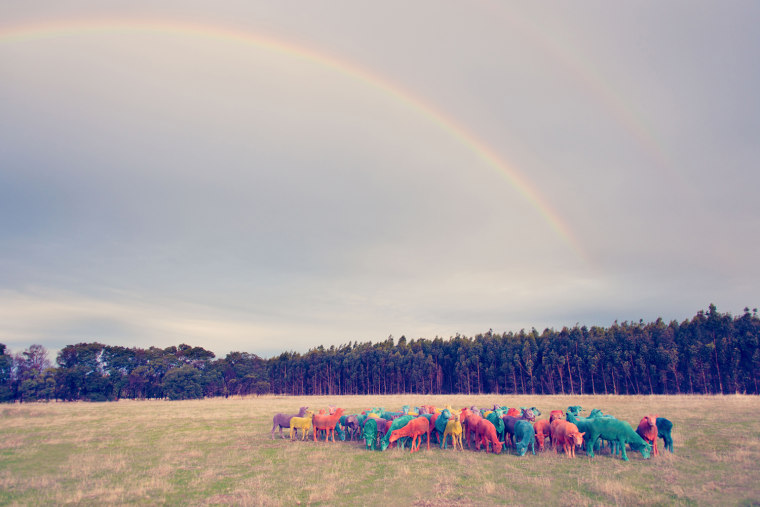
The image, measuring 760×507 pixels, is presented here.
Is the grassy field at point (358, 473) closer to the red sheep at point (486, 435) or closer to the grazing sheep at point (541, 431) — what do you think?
the red sheep at point (486, 435)

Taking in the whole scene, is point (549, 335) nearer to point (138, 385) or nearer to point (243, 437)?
point (243, 437)

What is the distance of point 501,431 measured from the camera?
19.9 m

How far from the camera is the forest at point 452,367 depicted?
6569 cm

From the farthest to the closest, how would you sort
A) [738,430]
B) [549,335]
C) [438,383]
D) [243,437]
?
[438,383] → [549,335] → [243,437] → [738,430]

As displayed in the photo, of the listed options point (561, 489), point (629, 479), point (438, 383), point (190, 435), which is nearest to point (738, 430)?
point (629, 479)

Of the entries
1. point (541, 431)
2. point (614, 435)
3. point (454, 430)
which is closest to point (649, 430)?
point (614, 435)

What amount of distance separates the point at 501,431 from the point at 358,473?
823cm

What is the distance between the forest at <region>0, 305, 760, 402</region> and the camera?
65.7m

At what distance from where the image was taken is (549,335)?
82688 mm

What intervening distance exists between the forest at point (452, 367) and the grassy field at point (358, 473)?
2022 inches

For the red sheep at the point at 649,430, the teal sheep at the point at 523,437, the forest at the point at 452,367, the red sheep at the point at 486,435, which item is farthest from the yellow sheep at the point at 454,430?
the forest at the point at 452,367

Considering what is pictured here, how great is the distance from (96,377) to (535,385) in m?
89.6

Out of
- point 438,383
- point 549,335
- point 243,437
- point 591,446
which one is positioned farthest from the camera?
point 438,383

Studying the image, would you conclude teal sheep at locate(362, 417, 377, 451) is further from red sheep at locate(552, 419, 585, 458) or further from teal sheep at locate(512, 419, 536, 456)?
red sheep at locate(552, 419, 585, 458)
